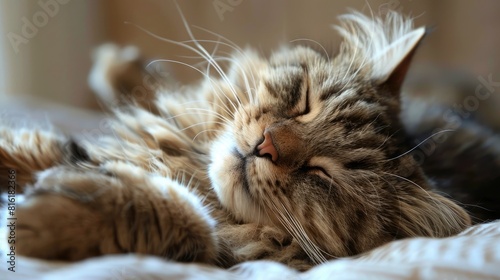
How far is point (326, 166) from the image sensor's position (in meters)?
1.15

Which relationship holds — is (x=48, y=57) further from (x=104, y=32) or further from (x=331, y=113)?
(x=331, y=113)

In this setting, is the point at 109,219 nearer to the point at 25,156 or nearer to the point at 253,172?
the point at 253,172

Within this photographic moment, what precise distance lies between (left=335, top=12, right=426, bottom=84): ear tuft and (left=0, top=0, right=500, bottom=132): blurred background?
11.1 inches

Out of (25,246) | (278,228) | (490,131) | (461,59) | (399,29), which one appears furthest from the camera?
(461,59)

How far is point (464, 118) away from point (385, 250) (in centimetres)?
125

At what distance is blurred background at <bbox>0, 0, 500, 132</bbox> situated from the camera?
7.13 ft

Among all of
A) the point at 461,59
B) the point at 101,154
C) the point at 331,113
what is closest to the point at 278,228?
the point at 331,113

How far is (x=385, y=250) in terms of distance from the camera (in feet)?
2.84

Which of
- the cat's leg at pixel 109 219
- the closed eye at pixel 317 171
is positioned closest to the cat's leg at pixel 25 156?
the cat's leg at pixel 109 219

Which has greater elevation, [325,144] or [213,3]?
[213,3]

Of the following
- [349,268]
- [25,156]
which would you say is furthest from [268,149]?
[25,156]

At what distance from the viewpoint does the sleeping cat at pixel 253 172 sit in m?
0.78

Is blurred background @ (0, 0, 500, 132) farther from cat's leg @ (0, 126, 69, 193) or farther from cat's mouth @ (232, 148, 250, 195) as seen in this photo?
cat's mouth @ (232, 148, 250, 195)

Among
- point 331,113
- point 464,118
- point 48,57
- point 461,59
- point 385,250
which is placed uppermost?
point 48,57
